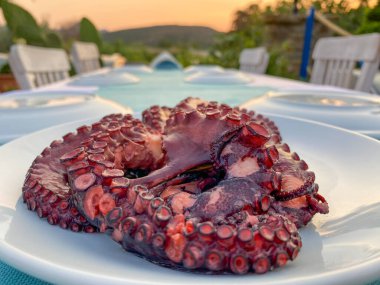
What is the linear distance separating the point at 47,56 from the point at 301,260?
335 cm

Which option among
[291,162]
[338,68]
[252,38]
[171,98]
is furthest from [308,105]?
[252,38]

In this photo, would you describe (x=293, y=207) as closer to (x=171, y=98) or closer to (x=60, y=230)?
(x=60, y=230)

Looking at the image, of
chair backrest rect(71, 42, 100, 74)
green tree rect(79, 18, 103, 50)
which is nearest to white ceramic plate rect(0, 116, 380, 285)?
chair backrest rect(71, 42, 100, 74)

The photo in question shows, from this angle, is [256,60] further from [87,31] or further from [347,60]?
[87,31]

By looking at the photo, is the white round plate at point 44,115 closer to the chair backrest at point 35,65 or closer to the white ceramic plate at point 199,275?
the white ceramic plate at point 199,275

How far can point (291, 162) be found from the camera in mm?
548

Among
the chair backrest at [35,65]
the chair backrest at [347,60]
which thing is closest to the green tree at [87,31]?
the chair backrest at [35,65]

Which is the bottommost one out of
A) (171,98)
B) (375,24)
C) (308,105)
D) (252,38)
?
(252,38)

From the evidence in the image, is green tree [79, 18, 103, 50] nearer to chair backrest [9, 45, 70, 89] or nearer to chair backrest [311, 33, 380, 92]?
chair backrest [9, 45, 70, 89]

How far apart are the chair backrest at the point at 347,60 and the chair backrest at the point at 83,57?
2597 mm

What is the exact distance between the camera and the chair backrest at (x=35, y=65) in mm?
2717

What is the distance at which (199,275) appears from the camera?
38cm

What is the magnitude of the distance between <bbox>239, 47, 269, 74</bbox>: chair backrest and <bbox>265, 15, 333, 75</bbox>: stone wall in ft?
21.8

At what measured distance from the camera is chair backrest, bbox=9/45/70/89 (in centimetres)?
272
